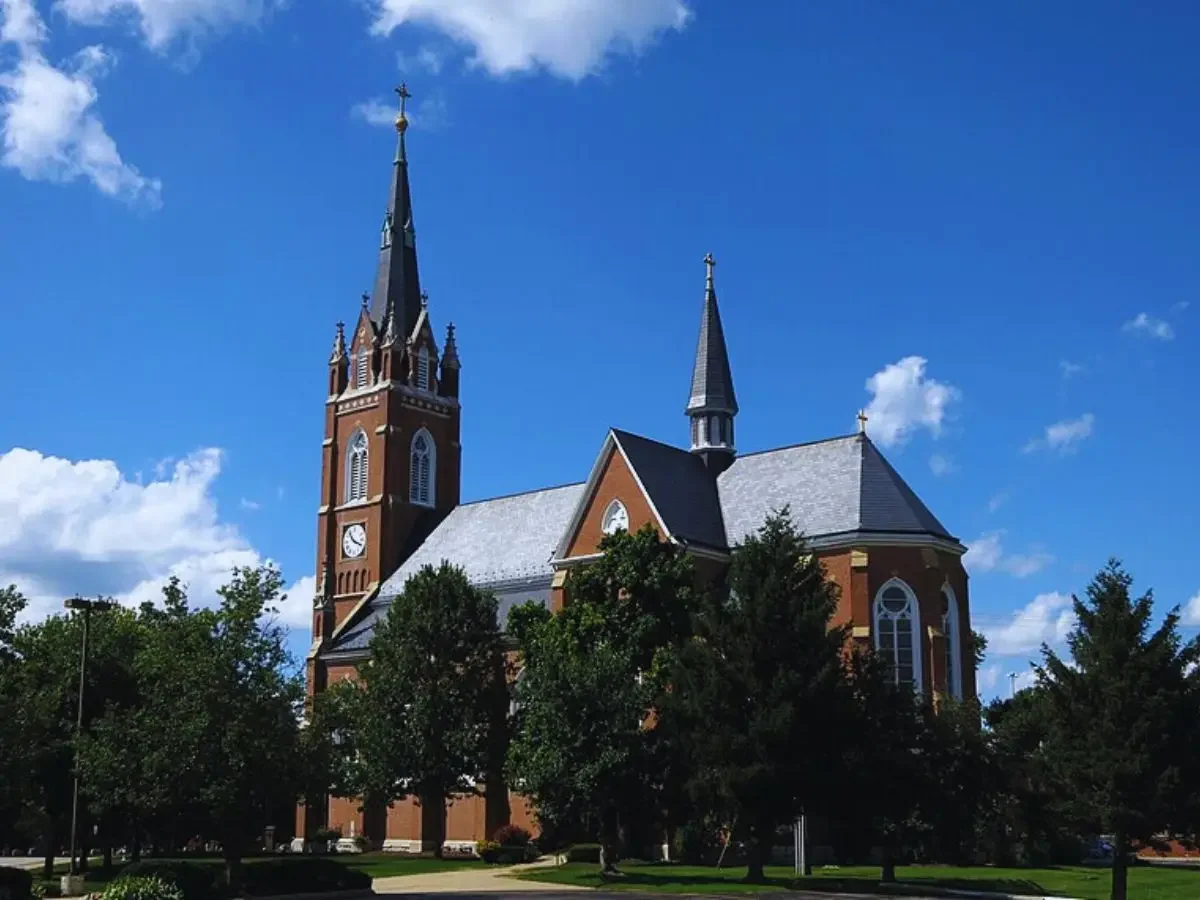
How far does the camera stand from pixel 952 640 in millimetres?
54562

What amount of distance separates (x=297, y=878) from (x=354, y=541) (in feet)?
139

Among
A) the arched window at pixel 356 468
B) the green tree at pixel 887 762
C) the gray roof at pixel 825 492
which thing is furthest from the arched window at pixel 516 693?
the arched window at pixel 356 468

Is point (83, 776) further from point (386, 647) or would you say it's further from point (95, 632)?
point (386, 647)

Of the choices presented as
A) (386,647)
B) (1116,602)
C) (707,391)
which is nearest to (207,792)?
(1116,602)

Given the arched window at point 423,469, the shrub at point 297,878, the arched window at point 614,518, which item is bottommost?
the shrub at point 297,878

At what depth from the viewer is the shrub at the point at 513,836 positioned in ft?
181

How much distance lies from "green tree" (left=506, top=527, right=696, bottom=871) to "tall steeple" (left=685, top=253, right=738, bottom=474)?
14.2 m

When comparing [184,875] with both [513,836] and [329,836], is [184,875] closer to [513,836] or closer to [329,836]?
[513,836]

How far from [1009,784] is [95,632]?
111 ft

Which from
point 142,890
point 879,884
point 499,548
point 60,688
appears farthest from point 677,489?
point 142,890

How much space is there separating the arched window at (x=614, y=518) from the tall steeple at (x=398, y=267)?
78.9 feet

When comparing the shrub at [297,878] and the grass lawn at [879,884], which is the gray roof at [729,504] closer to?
the grass lawn at [879,884]

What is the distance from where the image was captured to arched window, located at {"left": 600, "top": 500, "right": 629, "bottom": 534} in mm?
57656

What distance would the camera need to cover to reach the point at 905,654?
52906 millimetres
